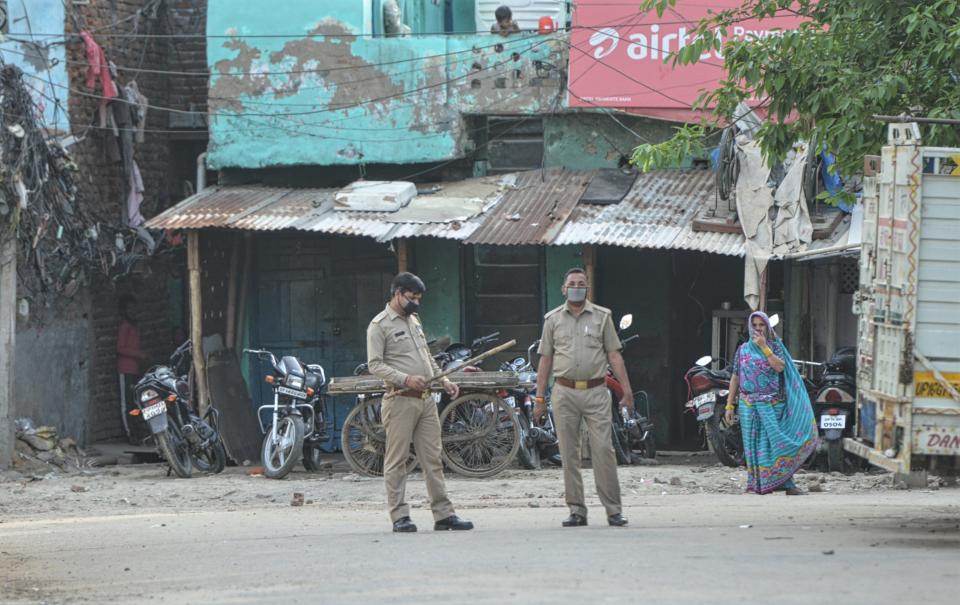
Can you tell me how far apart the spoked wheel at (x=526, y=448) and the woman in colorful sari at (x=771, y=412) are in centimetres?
262

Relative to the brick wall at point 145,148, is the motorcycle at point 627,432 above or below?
below

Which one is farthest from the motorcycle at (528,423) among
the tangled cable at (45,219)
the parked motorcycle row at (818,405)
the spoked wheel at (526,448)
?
the tangled cable at (45,219)

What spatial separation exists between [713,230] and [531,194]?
2.26m

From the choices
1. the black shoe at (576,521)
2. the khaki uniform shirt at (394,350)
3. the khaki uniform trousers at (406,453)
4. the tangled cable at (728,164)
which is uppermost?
the tangled cable at (728,164)

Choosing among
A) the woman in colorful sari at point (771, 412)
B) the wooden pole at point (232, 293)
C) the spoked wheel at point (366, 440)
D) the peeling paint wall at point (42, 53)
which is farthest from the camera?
the wooden pole at point (232, 293)

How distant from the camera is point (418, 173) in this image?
1633 centimetres

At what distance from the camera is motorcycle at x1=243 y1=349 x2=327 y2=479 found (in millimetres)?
13859

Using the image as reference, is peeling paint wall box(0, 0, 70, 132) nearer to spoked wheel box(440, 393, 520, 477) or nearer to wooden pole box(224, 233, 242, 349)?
wooden pole box(224, 233, 242, 349)

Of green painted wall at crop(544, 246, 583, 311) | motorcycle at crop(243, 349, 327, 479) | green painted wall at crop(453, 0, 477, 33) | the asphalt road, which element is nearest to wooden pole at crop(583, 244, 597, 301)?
green painted wall at crop(544, 246, 583, 311)

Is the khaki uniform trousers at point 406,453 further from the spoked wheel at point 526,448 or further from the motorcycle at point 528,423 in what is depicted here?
the spoked wheel at point 526,448

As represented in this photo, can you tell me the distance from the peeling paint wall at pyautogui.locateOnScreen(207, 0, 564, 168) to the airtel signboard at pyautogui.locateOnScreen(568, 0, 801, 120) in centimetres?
39

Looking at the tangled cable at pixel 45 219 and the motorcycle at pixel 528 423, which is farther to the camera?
the tangled cable at pixel 45 219

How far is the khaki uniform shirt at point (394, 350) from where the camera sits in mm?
9359

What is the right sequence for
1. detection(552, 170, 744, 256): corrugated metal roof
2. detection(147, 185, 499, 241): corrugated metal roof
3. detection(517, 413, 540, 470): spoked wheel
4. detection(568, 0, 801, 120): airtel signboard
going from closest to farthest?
detection(517, 413, 540, 470): spoked wheel, detection(552, 170, 744, 256): corrugated metal roof, detection(147, 185, 499, 241): corrugated metal roof, detection(568, 0, 801, 120): airtel signboard
